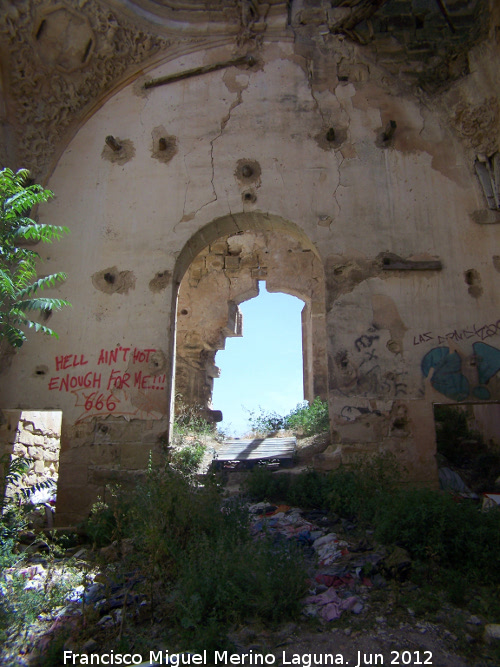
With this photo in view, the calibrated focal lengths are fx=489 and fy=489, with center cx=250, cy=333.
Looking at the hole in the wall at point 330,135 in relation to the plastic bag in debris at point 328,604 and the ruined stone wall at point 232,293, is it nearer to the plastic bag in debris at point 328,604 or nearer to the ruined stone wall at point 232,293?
the plastic bag in debris at point 328,604

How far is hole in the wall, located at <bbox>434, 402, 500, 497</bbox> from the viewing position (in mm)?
6434

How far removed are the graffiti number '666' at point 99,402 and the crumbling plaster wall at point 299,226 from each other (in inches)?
0.7

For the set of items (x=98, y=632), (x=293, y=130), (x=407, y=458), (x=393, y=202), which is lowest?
(x=98, y=632)

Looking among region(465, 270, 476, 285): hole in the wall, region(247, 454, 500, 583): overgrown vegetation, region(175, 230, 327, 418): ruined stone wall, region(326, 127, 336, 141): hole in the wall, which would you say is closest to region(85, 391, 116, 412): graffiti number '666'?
region(247, 454, 500, 583): overgrown vegetation

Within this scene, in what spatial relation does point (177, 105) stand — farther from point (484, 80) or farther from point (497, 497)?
point (497, 497)

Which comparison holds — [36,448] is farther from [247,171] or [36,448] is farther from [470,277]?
[470,277]

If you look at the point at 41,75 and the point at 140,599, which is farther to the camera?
the point at 41,75

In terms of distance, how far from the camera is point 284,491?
5.76 meters

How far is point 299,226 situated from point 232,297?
22.2 feet

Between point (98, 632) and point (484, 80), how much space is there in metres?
7.54

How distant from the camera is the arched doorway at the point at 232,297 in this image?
40.9 ft

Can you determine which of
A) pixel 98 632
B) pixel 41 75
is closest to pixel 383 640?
pixel 98 632

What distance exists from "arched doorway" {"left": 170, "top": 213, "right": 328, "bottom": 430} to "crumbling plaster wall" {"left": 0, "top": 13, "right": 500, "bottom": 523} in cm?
564

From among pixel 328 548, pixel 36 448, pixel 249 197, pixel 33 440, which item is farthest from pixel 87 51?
pixel 328 548
